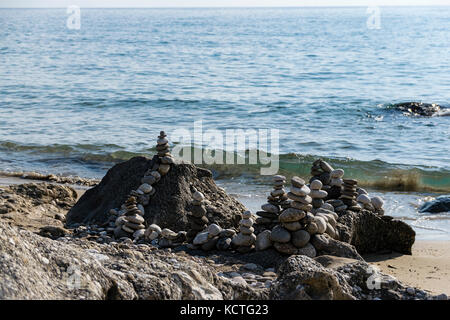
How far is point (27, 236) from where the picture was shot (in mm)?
3377

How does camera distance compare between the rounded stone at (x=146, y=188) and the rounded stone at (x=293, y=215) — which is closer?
the rounded stone at (x=293, y=215)

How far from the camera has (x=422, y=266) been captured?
5.85 m

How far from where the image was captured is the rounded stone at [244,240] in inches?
214

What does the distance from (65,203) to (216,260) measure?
3094 mm

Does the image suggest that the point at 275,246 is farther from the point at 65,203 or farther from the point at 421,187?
the point at 421,187

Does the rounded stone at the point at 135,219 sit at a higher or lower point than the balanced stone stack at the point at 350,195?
lower

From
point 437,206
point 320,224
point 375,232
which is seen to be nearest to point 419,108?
point 437,206

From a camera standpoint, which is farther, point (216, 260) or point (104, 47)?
point (104, 47)

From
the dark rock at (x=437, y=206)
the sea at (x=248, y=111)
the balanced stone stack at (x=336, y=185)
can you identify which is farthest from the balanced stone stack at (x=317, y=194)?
the dark rock at (x=437, y=206)

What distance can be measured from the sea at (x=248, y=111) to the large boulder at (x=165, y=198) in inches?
82.9

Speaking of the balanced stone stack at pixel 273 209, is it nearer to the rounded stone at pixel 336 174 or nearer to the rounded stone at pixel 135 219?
the rounded stone at pixel 336 174

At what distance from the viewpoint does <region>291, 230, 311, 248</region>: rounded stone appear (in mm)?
5184

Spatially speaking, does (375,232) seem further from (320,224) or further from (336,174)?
(320,224)
